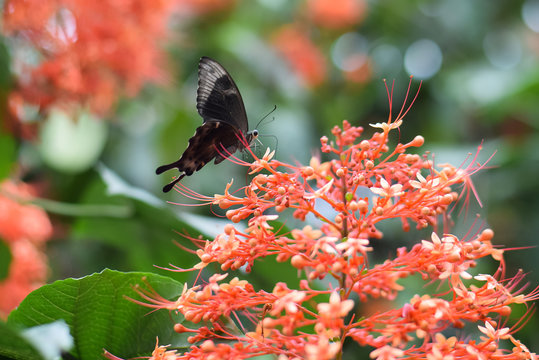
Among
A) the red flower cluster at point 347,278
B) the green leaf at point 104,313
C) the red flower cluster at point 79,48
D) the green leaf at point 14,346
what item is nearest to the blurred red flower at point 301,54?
the red flower cluster at point 79,48

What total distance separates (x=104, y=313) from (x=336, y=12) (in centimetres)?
324

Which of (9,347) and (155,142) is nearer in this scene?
(9,347)

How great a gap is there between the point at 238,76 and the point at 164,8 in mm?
1258

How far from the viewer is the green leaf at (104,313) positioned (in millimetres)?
1029

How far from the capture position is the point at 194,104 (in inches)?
125

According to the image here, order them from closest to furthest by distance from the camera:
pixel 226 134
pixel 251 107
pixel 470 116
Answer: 1. pixel 226 134
2. pixel 251 107
3. pixel 470 116

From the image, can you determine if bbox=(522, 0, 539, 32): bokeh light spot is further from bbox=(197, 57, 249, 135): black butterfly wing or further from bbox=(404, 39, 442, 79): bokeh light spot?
bbox=(197, 57, 249, 135): black butterfly wing

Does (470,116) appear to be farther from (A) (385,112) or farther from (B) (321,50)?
(B) (321,50)

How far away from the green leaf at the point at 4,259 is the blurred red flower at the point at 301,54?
2.31 m

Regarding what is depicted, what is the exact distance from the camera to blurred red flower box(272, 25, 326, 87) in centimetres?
379

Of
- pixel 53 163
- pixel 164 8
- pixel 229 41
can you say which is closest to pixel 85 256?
pixel 53 163

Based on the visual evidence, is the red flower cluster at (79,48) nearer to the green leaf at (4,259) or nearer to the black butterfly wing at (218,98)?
the green leaf at (4,259)

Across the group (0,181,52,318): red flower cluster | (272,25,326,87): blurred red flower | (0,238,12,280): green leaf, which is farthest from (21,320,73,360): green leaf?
(272,25,326,87): blurred red flower

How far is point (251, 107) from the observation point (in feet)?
11.0
